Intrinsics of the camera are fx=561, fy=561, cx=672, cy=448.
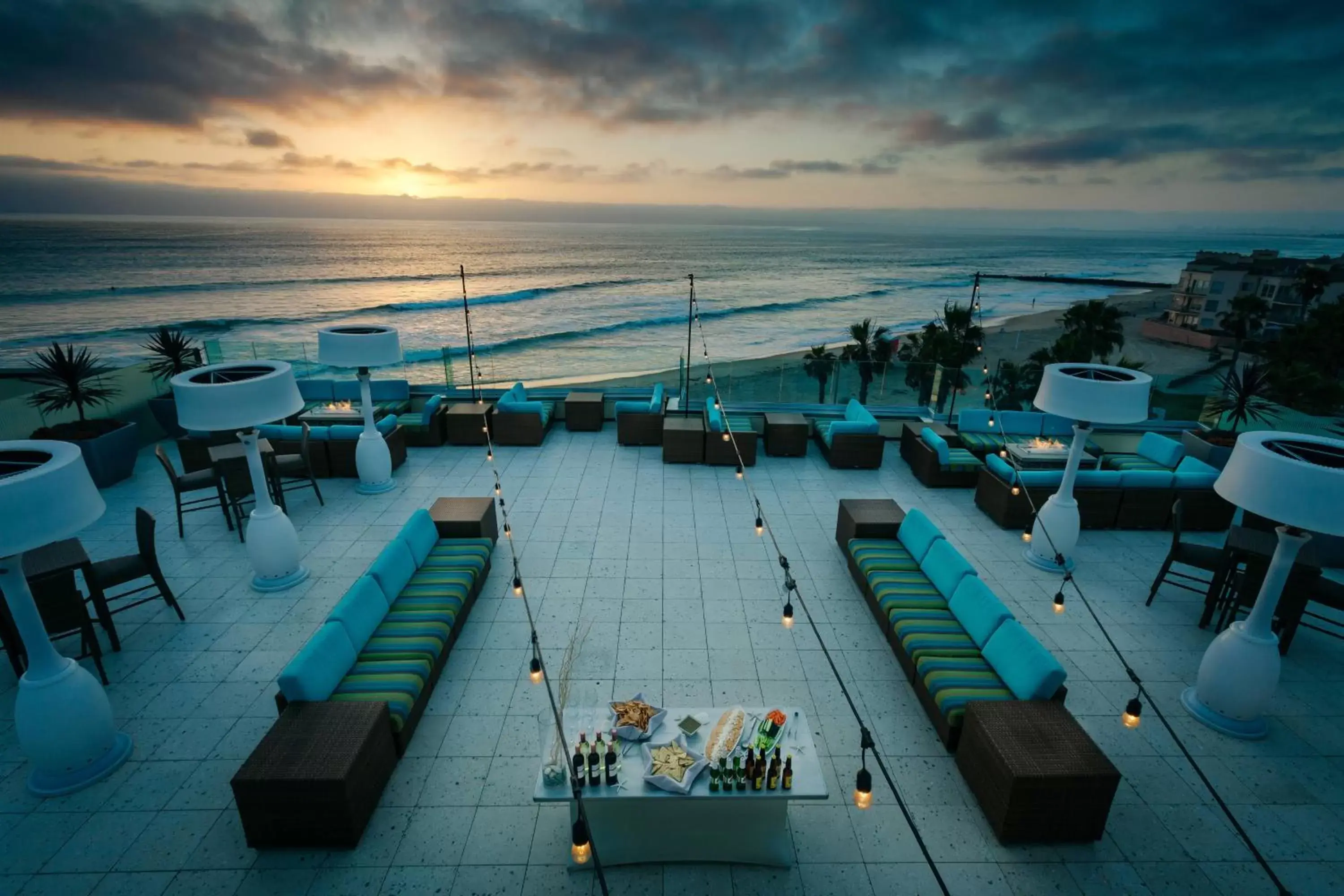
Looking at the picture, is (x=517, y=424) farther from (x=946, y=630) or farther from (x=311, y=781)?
(x=946, y=630)

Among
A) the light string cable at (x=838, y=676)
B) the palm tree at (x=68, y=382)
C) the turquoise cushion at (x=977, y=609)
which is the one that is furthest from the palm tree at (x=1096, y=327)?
the palm tree at (x=68, y=382)

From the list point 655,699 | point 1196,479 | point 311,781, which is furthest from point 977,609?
point 1196,479

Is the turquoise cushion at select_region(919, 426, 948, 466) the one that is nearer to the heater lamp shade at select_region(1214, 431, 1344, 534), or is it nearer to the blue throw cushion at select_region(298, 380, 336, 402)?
the heater lamp shade at select_region(1214, 431, 1344, 534)

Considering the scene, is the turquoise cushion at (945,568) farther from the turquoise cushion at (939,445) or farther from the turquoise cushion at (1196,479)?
the turquoise cushion at (1196,479)

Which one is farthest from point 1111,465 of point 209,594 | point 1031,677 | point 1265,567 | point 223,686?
point 209,594

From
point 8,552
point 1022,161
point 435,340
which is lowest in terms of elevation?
point 435,340

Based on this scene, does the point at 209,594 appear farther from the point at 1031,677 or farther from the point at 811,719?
the point at 1031,677
